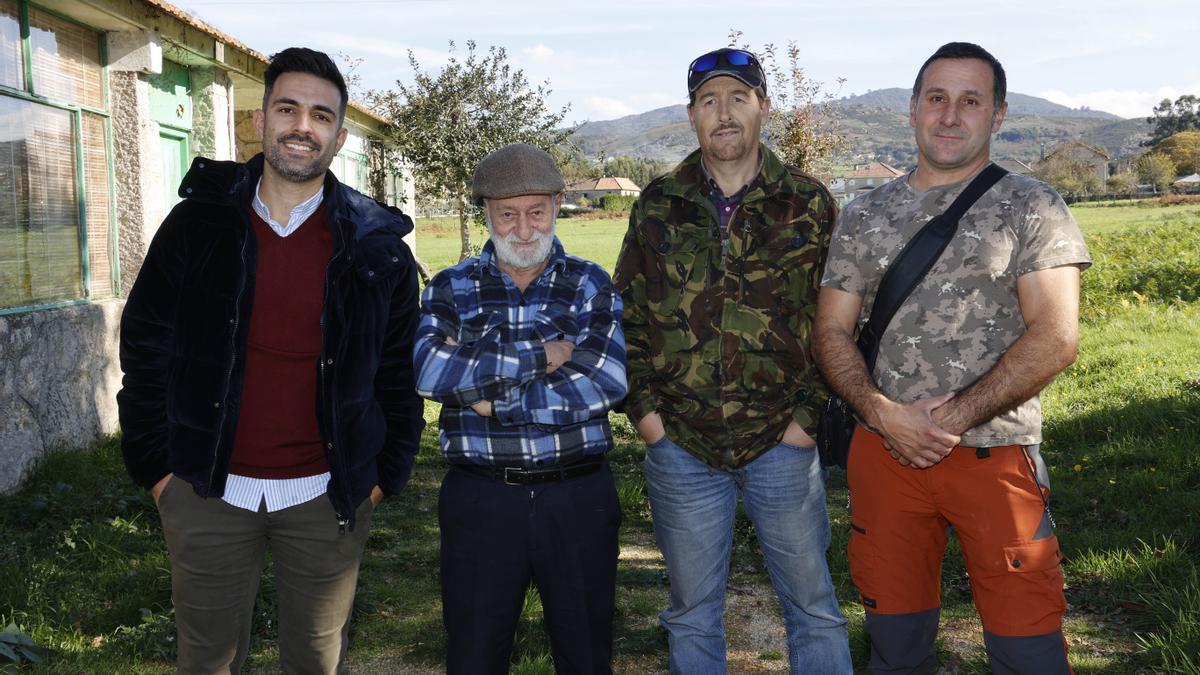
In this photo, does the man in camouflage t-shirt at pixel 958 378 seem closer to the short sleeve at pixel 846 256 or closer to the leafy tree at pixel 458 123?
the short sleeve at pixel 846 256

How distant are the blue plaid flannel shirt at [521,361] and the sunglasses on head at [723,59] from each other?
0.83 metres

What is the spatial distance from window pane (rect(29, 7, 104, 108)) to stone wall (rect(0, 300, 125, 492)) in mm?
1741

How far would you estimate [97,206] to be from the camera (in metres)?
8.40

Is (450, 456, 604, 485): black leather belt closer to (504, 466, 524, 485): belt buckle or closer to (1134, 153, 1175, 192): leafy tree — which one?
(504, 466, 524, 485): belt buckle

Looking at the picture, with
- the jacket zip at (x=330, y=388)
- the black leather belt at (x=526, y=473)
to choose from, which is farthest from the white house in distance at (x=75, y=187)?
the black leather belt at (x=526, y=473)

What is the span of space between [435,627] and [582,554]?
1971 mm

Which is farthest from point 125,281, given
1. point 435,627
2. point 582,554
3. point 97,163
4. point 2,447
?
point 582,554

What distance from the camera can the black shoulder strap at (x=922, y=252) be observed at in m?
3.19

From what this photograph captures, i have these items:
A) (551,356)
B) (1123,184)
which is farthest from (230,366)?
(1123,184)

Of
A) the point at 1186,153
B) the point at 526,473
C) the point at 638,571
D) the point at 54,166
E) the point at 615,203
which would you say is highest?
the point at 1186,153

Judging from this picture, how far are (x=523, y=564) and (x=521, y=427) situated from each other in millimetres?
449

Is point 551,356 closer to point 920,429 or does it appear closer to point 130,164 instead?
point 920,429

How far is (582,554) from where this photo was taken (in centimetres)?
309

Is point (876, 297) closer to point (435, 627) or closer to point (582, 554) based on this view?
point (582, 554)
